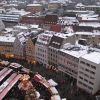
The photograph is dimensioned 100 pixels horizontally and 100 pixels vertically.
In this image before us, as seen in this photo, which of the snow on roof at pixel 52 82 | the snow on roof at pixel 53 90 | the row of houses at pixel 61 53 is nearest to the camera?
the snow on roof at pixel 53 90

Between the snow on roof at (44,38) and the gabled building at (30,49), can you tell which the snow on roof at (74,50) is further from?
the gabled building at (30,49)

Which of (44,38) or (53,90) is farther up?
(44,38)

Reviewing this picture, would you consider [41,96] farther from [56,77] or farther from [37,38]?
[37,38]

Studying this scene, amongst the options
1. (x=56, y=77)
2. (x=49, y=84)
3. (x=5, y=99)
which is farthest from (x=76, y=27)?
(x=5, y=99)

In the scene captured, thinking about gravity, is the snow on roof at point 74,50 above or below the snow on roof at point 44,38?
below

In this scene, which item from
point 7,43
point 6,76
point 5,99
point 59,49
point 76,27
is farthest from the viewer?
point 76,27

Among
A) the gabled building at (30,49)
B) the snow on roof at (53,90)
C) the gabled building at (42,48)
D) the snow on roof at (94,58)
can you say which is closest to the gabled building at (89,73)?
the snow on roof at (94,58)

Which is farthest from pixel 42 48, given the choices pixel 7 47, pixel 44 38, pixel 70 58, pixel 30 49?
pixel 7 47

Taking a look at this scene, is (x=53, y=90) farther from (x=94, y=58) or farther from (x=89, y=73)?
(x=94, y=58)

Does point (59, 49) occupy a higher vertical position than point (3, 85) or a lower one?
higher
